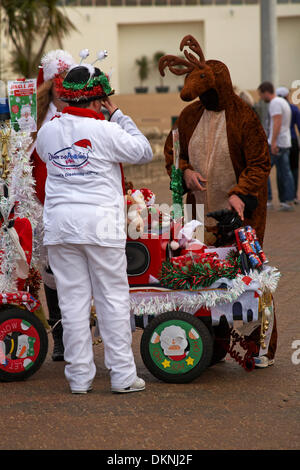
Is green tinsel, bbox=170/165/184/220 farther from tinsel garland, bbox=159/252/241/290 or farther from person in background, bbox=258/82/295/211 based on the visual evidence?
person in background, bbox=258/82/295/211

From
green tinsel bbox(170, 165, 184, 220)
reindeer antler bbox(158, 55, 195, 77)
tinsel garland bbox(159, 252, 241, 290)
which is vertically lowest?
tinsel garland bbox(159, 252, 241, 290)

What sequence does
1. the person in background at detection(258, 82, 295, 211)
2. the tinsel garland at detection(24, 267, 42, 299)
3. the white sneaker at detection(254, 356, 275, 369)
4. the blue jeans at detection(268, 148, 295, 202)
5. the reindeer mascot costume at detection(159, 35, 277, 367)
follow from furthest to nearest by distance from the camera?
the blue jeans at detection(268, 148, 295, 202) < the person in background at detection(258, 82, 295, 211) < the tinsel garland at detection(24, 267, 42, 299) < the white sneaker at detection(254, 356, 275, 369) < the reindeer mascot costume at detection(159, 35, 277, 367)

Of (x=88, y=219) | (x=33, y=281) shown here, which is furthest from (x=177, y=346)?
(x=33, y=281)

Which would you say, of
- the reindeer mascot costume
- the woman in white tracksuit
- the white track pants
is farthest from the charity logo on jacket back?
the reindeer mascot costume

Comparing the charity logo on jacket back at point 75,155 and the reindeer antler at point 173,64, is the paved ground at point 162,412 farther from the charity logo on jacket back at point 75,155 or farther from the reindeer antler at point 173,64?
the reindeer antler at point 173,64

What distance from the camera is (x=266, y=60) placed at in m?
19.0

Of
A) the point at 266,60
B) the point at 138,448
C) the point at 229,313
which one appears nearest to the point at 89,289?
the point at 229,313

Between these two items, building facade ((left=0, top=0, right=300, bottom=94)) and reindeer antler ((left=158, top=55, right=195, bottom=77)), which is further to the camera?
building facade ((left=0, top=0, right=300, bottom=94))

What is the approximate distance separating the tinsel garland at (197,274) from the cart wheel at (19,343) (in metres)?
0.80

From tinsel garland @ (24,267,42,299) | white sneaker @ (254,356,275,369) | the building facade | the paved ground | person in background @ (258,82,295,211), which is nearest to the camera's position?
the paved ground

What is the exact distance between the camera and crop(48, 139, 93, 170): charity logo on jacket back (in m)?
4.98

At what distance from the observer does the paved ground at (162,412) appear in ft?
14.2

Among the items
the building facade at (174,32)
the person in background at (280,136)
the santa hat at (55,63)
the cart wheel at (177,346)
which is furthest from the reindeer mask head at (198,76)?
the building facade at (174,32)

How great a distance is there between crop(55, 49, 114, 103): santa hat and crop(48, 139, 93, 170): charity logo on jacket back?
0.85 feet
